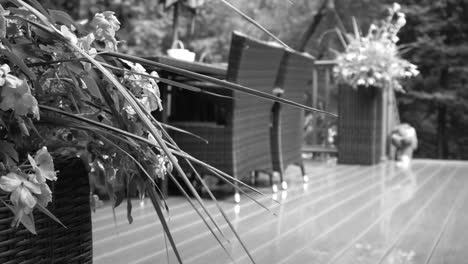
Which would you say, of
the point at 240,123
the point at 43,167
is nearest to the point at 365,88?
the point at 240,123

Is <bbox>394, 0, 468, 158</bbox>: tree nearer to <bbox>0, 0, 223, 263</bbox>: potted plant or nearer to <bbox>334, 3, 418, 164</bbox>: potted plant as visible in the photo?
<bbox>334, 3, 418, 164</bbox>: potted plant

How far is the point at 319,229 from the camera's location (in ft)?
9.90

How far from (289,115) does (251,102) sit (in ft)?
2.61

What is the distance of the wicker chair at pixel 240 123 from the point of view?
3580mm

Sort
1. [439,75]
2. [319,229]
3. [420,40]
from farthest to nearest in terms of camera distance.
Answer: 1. [439,75]
2. [420,40]
3. [319,229]

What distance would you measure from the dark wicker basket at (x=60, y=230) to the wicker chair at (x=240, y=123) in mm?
2080

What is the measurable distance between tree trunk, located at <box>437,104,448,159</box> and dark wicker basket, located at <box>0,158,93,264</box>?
1338 centimetres

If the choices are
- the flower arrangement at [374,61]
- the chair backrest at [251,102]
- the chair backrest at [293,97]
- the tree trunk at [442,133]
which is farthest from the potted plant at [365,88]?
the tree trunk at [442,133]

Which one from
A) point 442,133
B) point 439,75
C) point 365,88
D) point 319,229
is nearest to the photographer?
point 319,229

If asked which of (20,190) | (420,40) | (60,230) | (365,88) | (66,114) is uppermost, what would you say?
(420,40)

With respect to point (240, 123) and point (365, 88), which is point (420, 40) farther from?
point (240, 123)

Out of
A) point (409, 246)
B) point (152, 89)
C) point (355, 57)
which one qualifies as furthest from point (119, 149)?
point (355, 57)

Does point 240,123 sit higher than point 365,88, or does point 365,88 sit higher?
point 365,88

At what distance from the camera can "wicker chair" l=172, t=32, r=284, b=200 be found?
11.7 ft
